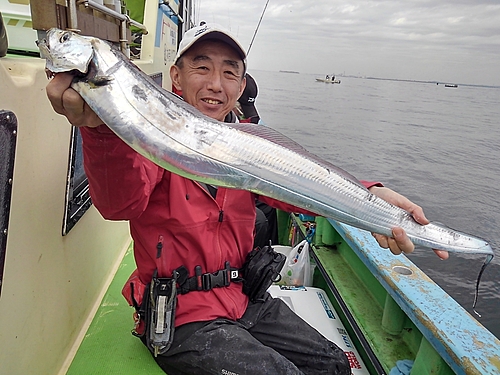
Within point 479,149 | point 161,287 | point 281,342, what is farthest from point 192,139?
point 479,149

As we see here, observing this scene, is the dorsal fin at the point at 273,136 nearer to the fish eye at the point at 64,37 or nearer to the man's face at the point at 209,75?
the fish eye at the point at 64,37

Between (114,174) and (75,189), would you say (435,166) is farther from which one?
(114,174)

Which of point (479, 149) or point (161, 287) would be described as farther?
point (479, 149)

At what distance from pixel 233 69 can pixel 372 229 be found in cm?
126

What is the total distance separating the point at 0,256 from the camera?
1483 mm

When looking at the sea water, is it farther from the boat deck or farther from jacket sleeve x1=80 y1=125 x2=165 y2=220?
jacket sleeve x1=80 y1=125 x2=165 y2=220

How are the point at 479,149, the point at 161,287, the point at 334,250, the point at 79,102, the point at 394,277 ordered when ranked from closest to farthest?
1. the point at 79,102
2. the point at 161,287
3. the point at 394,277
4. the point at 334,250
5. the point at 479,149

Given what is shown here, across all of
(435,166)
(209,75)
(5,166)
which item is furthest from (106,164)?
(435,166)

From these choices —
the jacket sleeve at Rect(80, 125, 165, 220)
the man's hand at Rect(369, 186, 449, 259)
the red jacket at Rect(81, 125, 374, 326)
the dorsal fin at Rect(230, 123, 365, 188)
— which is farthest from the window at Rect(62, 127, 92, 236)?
the man's hand at Rect(369, 186, 449, 259)

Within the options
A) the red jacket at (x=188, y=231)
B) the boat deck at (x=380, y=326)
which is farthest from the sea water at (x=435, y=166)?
the red jacket at (x=188, y=231)

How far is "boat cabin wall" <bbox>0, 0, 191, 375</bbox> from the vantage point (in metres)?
1.66

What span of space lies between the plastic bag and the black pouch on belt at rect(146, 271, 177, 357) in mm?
1993

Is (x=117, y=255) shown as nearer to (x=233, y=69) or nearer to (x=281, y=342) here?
(x=281, y=342)

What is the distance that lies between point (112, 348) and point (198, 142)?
66.4 inches
